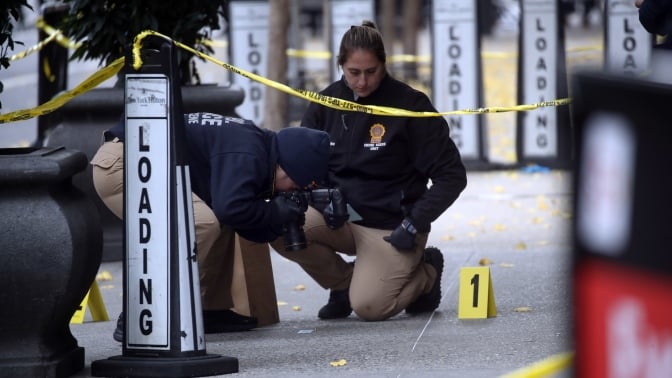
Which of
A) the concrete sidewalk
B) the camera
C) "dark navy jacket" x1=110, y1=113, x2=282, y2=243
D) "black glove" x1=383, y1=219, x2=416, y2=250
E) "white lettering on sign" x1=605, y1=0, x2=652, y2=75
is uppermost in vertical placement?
"white lettering on sign" x1=605, y1=0, x2=652, y2=75

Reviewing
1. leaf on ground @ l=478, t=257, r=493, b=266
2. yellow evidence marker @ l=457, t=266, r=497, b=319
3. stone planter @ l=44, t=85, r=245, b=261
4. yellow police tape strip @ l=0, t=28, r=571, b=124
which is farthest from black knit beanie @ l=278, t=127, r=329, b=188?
stone planter @ l=44, t=85, r=245, b=261

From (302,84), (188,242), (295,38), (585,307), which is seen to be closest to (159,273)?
(188,242)

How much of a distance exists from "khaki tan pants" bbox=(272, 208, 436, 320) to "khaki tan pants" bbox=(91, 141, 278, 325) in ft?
0.64

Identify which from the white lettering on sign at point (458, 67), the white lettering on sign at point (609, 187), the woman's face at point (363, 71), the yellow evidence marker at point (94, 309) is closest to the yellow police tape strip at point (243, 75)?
the woman's face at point (363, 71)

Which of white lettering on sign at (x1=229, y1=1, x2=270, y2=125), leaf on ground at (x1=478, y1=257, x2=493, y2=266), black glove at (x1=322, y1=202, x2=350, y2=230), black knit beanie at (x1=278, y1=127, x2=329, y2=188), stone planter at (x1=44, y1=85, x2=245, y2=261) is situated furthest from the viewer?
white lettering on sign at (x1=229, y1=1, x2=270, y2=125)

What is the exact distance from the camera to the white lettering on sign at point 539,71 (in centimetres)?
1270

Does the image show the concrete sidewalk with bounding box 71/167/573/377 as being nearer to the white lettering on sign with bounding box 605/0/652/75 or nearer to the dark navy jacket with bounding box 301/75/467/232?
the dark navy jacket with bounding box 301/75/467/232

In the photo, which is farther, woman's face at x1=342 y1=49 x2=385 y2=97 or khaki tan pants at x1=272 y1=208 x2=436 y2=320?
khaki tan pants at x1=272 y1=208 x2=436 y2=320

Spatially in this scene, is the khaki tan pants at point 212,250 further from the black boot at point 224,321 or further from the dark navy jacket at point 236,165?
the dark navy jacket at point 236,165

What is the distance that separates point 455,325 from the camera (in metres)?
6.02

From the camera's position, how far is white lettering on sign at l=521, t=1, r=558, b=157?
12703mm

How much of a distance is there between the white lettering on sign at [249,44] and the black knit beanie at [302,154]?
777 cm

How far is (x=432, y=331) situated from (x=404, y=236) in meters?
0.47

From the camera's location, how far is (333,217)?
5973 mm
